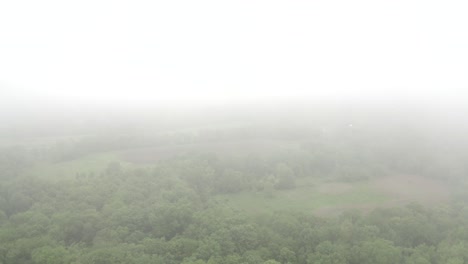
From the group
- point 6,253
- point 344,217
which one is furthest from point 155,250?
point 344,217

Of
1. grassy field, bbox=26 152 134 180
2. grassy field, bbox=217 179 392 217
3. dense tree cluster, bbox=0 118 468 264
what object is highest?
dense tree cluster, bbox=0 118 468 264

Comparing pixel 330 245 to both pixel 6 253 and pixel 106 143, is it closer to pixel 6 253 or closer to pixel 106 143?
pixel 6 253

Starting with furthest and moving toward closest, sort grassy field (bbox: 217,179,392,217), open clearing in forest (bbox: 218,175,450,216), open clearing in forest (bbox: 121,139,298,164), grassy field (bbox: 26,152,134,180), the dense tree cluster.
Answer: open clearing in forest (bbox: 121,139,298,164)
grassy field (bbox: 26,152,134,180)
grassy field (bbox: 217,179,392,217)
open clearing in forest (bbox: 218,175,450,216)
the dense tree cluster

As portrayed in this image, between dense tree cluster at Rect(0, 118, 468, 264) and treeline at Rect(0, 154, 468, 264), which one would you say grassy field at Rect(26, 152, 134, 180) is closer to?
dense tree cluster at Rect(0, 118, 468, 264)

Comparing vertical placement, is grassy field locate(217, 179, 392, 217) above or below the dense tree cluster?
below

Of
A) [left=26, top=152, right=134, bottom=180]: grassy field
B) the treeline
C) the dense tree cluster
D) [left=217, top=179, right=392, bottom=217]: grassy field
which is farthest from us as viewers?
[left=26, top=152, right=134, bottom=180]: grassy field

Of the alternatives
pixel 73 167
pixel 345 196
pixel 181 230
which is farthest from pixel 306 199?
pixel 73 167

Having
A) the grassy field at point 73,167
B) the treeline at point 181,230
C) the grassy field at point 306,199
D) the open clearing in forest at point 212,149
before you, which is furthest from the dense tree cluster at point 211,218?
the open clearing in forest at point 212,149

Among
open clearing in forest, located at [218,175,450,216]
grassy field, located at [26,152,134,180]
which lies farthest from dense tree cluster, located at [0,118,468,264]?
open clearing in forest, located at [218,175,450,216]

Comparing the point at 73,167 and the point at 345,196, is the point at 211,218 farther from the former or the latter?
the point at 73,167
